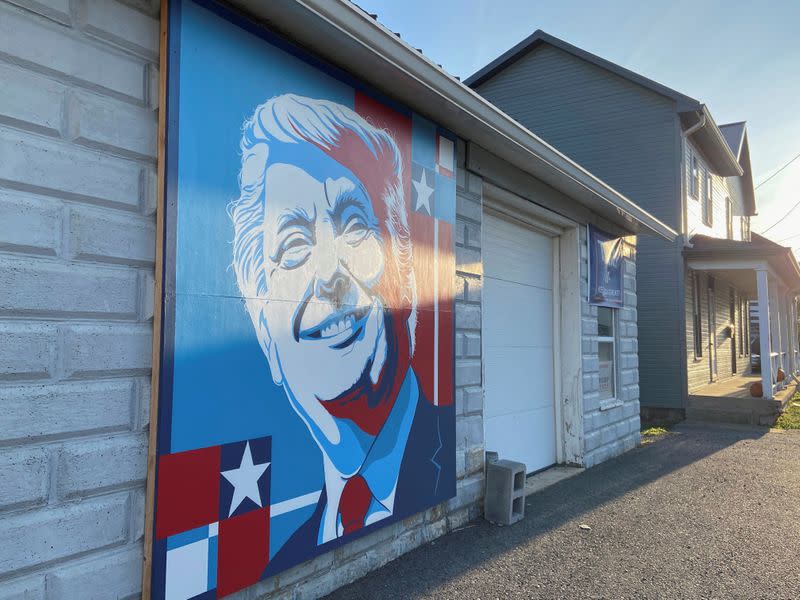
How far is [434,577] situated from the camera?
396 cm

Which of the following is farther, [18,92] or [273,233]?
[273,233]

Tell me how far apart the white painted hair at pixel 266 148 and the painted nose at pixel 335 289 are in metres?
0.46

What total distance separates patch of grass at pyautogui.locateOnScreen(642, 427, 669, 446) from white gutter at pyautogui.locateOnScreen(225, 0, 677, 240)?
5.33 metres

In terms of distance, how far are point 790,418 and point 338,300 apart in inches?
478

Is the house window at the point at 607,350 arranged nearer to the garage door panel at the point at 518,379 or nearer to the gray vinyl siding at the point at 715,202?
the garage door panel at the point at 518,379

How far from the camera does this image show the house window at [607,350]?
8.12 m

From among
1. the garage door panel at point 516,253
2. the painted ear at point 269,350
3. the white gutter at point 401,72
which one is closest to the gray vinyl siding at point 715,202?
the garage door panel at point 516,253

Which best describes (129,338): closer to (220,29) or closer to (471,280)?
(220,29)

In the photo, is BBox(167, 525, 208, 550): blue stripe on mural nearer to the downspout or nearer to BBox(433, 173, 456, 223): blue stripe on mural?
BBox(433, 173, 456, 223): blue stripe on mural

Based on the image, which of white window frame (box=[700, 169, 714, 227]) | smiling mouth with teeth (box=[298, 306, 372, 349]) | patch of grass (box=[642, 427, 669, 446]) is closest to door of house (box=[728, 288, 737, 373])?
white window frame (box=[700, 169, 714, 227])

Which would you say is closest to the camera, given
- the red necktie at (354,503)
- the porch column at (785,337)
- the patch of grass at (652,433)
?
the red necktie at (354,503)

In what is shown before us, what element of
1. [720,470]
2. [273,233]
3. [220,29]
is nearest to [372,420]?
[273,233]

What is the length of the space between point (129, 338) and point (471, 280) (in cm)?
317

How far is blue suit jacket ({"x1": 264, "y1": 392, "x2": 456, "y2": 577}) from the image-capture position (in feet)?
13.8
